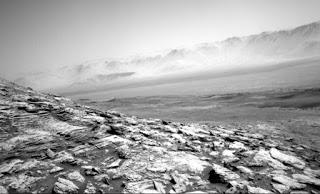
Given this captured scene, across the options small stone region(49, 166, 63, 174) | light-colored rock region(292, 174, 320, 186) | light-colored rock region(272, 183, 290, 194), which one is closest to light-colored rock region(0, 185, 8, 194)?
small stone region(49, 166, 63, 174)

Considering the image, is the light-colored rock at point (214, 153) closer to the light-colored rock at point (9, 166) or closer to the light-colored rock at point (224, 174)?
the light-colored rock at point (224, 174)

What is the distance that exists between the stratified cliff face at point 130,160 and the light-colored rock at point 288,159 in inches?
2.2

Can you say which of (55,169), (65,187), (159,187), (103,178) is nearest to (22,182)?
(55,169)

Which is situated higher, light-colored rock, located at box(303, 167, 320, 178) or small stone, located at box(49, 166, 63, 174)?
small stone, located at box(49, 166, 63, 174)

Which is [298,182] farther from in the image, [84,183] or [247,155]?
[84,183]

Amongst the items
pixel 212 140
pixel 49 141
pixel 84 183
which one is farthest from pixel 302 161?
pixel 49 141

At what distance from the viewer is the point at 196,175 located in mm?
8891

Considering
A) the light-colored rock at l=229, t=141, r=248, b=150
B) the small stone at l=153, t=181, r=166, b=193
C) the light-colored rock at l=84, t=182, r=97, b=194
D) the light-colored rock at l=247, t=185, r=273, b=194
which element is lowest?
the light-colored rock at l=247, t=185, r=273, b=194

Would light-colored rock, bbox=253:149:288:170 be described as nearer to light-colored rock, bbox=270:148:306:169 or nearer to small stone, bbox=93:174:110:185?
light-colored rock, bbox=270:148:306:169

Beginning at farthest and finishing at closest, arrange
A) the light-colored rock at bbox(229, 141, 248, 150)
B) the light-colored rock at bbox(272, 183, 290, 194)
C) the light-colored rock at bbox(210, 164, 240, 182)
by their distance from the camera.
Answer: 1. the light-colored rock at bbox(229, 141, 248, 150)
2. the light-colored rock at bbox(210, 164, 240, 182)
3. the light-colored rock at bbox(272, 183, 290, 194)

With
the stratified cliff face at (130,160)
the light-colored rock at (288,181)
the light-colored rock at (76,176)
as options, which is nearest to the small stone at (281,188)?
the stratified cliff face at (130,160)

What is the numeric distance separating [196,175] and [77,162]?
592cm

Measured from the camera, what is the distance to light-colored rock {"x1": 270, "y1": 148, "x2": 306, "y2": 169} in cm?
1046

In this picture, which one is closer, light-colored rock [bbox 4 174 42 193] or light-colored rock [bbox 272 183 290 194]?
light-colored rock [bbox 4 174 42 193]
